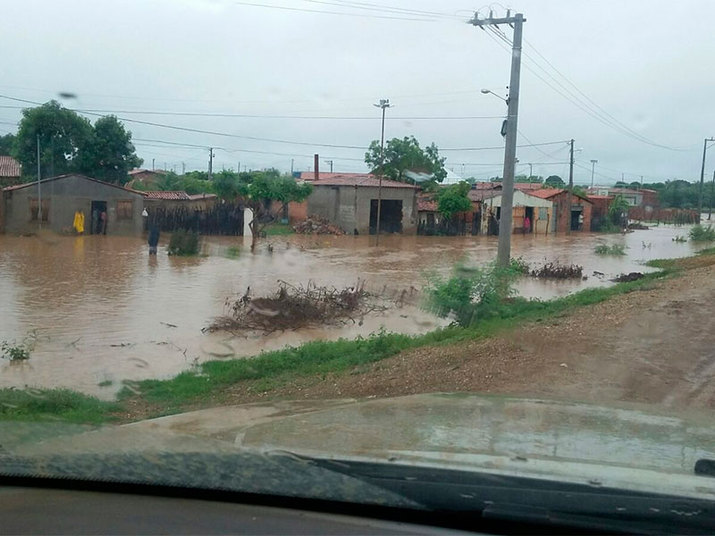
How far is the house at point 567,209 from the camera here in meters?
53.8

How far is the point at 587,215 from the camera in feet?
191

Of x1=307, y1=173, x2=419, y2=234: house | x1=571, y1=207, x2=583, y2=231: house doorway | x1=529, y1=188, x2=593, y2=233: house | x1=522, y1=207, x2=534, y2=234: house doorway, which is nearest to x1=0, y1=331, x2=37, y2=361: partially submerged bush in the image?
x1=307, y1=173, x2=419, y2=234: house

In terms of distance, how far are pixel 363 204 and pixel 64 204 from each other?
17.4 metres

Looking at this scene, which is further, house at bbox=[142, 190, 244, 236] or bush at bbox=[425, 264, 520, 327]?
house at bbox=[142, 190, 244, 236]

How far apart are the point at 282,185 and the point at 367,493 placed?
41331 mm

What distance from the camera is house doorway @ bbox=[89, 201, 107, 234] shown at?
35.6 m

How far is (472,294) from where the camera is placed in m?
12.9

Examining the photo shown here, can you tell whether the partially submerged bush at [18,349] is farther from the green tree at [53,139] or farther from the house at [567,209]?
the house at [567,209]

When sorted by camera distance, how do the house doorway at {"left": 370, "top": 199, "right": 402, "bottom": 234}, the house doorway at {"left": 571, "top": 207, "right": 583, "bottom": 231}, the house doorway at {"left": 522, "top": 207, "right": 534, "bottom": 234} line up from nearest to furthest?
the house doorway at {"left": 370, "top": 199, "right": 402, "bottom": 234} < the house doorway at {"left": 522, "top": 207, "right": 534, "bottom": 234} < the house doorway at {"left": 571, "top": 207, "right": 583, "bottom": 231}

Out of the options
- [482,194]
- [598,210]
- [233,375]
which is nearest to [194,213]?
[482,194]

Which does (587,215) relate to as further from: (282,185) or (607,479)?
(607,479)

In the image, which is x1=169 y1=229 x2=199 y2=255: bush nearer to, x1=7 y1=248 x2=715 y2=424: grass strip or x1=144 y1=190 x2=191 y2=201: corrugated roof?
x1=144 y1=190 x2=191 y2=201: corrugated roof

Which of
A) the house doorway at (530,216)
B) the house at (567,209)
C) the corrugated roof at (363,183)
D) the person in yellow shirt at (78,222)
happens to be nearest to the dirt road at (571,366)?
the person in yellow shirt at (78,222)

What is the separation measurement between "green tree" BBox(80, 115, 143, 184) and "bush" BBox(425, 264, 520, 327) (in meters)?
25.3
